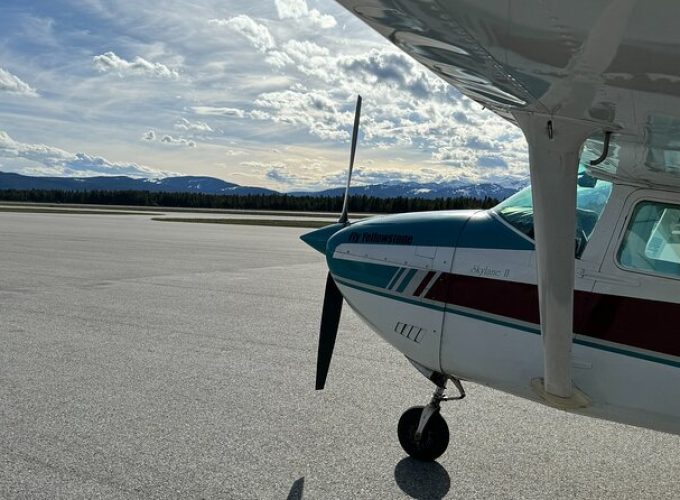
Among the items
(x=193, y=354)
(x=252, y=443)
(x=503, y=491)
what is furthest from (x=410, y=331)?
(x=193, y=354)

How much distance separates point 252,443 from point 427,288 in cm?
180

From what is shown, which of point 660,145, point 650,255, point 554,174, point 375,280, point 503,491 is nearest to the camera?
point 554,174

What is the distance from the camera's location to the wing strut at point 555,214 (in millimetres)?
2387

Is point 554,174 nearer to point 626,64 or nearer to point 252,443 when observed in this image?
point 626,64

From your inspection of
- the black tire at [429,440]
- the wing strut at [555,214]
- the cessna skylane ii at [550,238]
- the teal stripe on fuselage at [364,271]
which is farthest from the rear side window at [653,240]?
the black tire at [429,440]

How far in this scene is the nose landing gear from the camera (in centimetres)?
471

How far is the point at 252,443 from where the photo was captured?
4.85 m

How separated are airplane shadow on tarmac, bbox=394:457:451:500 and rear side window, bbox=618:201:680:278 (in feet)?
6.08

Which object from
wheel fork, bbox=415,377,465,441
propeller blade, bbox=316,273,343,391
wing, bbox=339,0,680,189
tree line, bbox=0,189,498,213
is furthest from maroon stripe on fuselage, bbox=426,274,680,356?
tree line, bbox=0,189,498,213

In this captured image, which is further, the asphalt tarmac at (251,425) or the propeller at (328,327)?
the propeller at (328,327)

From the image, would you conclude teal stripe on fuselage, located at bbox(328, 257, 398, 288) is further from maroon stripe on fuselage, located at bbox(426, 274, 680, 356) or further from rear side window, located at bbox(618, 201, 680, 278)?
rear side window, located at bbox(618, 201, 680, 278)

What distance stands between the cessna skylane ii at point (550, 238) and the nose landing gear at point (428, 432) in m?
0.01

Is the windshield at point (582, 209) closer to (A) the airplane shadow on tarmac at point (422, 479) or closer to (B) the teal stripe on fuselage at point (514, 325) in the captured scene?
(B) the teal stripe on fuselage at point (514, 325)

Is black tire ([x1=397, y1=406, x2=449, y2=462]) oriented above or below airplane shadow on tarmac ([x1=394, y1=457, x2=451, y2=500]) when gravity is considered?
above
